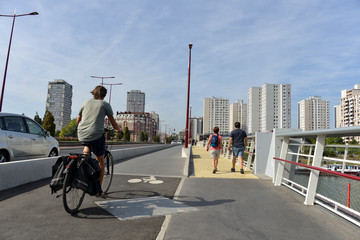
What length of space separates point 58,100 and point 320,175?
698ft

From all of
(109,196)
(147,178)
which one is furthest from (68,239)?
(147,178)

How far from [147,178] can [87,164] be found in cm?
300

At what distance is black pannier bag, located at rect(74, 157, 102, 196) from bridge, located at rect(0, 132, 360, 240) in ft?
1.21

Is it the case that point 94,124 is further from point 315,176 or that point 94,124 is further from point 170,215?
point 315,176

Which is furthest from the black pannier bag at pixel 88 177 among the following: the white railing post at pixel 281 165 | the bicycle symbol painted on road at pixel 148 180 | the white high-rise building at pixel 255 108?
the white high-rise building at pixel 255 108

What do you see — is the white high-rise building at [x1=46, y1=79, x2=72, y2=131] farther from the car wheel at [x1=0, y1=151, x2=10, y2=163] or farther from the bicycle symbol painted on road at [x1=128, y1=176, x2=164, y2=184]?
the bicycle symbol painted on road at [x1=128, y1=176, x2=164, y2=184]

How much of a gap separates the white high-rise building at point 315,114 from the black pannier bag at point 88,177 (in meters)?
203

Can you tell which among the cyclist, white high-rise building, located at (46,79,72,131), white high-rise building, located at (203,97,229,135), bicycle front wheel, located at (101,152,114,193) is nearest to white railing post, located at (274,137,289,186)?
bicycle front wheel, located at (101,152,114,193)

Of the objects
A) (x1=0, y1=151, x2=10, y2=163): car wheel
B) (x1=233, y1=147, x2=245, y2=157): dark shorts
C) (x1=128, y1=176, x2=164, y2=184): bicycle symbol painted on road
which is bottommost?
(x1=128, y1=176, x2=164, y2=184): bicycle symbol painted on road

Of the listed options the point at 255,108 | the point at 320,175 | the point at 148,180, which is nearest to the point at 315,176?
the point at 320,175

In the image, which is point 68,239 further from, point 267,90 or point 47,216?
point 267,90

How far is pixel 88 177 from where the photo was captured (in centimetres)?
328

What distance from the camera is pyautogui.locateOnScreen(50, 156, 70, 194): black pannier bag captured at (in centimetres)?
309

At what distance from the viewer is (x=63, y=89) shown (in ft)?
628
